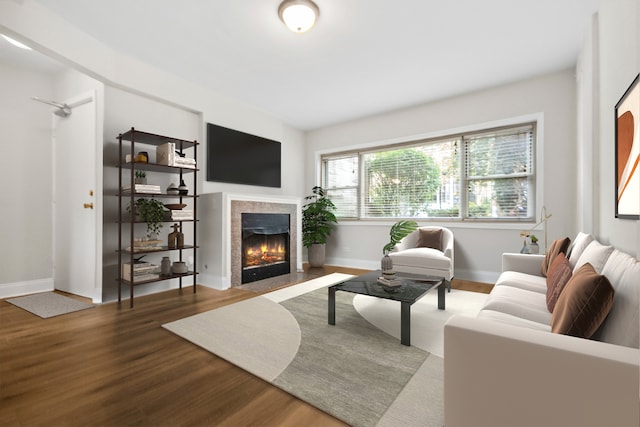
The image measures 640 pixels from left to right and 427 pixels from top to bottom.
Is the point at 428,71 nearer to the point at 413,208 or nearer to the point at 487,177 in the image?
the point at 487,177

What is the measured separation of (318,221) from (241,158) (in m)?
1.82

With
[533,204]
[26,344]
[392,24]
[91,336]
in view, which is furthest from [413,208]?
[26,344]

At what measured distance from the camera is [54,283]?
148 inches

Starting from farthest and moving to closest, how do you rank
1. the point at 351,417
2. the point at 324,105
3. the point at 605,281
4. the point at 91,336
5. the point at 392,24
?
the point at 324,105
the point at 392,24
the point at 91,336
the point at 351,417
the point at 605,281

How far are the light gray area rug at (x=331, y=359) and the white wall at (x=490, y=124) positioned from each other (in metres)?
2.34

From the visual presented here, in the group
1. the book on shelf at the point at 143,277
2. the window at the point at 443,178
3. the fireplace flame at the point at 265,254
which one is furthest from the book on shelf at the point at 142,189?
the window at the point at 443,178

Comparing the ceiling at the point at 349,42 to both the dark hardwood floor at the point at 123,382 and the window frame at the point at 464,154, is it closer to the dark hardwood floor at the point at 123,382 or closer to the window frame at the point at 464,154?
the window frame at the point at 464,154

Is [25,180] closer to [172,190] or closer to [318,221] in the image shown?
[172,190]

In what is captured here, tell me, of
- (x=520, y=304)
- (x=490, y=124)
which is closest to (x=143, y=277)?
(x=520, y=304)

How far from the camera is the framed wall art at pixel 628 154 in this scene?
1473mm

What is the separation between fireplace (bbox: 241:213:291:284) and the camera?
13.8ft

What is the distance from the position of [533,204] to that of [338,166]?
328 cm

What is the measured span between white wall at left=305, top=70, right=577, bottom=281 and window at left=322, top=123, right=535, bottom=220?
18cm

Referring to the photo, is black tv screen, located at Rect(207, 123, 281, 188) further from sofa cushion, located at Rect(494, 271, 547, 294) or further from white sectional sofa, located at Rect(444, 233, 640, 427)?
white sectional sofa, located at Rect(444, 233, 640, 427)
